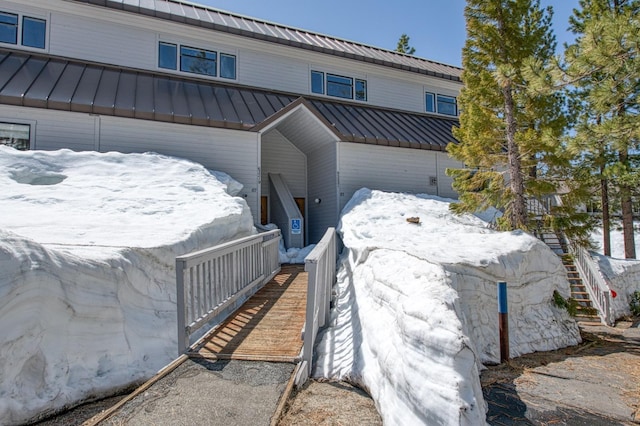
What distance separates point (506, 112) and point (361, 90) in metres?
7.58

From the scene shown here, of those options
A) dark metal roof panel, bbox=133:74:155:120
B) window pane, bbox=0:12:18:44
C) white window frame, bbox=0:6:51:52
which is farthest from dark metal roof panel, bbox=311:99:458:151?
window pane, bbox=0:12:18:44

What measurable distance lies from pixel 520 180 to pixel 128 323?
861 cm

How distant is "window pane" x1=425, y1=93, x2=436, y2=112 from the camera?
16.9m

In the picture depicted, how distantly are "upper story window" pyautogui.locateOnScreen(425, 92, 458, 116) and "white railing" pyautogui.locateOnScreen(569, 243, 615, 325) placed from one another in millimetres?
8889

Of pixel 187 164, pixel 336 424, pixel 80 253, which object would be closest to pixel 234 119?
pixel 187 164

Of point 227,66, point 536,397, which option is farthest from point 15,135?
point 536,397

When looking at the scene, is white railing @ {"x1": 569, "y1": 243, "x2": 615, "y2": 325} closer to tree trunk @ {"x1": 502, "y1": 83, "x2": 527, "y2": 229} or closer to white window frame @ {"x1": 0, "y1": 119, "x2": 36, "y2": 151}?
tree trunk @ {"x1": 502, "y1": 83, "x2": 527, "y2": 229}

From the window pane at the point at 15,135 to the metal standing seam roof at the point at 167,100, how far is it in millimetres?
672

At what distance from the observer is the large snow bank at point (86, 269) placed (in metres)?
3.39

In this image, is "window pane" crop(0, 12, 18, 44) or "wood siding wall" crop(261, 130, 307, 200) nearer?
"window pane" crop(0, 12, 18, 44)

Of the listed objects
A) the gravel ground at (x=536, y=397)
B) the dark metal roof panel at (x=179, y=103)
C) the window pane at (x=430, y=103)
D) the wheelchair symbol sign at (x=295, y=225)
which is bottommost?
the gravel ground at (x=536, y=397)

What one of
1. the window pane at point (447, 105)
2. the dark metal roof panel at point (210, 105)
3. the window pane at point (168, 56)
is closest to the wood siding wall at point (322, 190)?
the dark metal roof panel at point (210, 105)

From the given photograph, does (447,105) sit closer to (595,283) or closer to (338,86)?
(338,86)

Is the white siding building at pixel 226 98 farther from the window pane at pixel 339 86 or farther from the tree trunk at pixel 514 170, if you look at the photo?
the tree trunk at pixel 514 170
